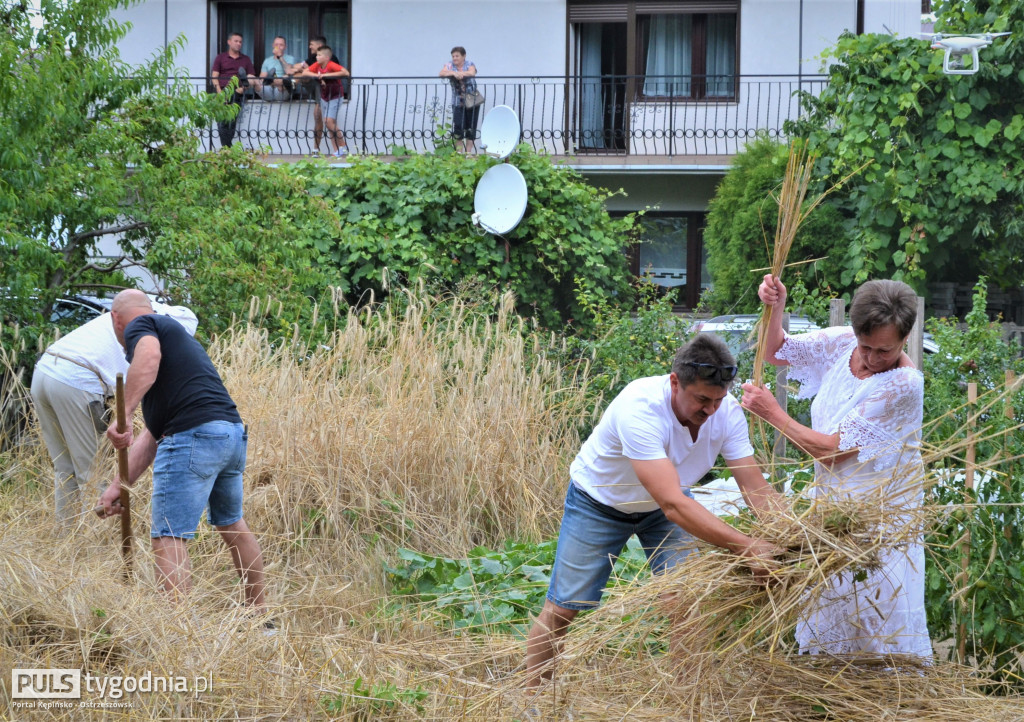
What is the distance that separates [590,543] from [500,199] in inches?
311

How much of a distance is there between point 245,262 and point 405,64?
339 inches

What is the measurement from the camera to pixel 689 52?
15.6m

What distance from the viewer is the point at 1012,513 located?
3668mm

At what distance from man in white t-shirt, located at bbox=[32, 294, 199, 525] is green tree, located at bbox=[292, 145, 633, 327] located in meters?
5.06

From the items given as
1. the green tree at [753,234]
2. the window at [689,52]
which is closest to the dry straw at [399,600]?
the green tree at [753,234]

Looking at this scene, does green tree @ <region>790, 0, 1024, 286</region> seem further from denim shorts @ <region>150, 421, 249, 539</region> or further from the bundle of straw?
denim shorts @ <region>150, 421, 249, 539</region>

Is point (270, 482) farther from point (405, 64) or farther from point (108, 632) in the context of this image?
point (405, 64)

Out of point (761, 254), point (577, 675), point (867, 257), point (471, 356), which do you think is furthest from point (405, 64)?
point (577, 675)

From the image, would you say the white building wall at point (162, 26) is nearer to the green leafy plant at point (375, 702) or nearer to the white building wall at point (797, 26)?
the white building wall at point (797, 26)

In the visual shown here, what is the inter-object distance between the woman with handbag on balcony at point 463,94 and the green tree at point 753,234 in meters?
3.56

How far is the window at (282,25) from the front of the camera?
15.8m

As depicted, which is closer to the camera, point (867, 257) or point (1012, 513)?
point (1012, 513)

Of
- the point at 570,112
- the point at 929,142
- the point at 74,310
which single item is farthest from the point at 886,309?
the point at 570,112

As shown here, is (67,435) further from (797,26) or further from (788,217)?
(797,26)
